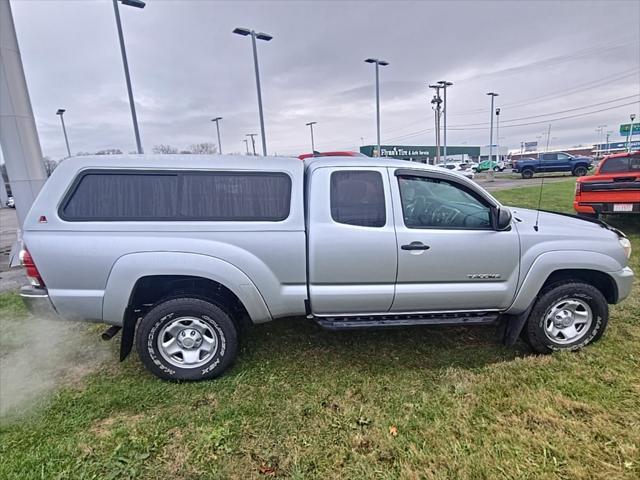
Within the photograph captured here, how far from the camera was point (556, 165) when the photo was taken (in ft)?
90.3

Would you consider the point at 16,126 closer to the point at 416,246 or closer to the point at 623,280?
the point at 416,246

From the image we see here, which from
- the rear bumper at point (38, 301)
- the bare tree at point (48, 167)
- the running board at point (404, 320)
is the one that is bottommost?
the running board at point (404, 320)

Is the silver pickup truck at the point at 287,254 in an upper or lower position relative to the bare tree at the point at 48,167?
lower

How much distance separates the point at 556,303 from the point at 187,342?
333cm

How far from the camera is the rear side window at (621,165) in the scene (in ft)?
25.2

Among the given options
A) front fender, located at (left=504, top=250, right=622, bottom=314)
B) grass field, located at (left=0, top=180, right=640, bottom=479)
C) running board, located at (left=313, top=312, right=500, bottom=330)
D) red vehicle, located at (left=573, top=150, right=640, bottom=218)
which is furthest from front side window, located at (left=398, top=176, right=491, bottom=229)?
red vehicle, located at (left=573, top=150, right=640, bottom=218)

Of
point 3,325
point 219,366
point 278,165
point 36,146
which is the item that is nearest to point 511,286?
point 278,165

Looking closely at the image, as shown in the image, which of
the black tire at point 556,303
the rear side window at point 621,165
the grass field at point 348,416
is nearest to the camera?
the grass field at point 348,416

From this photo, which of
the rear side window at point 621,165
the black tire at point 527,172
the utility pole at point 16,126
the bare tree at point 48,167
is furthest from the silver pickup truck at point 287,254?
the black tire at point 527,172

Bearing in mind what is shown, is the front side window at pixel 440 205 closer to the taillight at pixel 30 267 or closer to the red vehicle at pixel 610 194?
the taillight at pixel 30 267

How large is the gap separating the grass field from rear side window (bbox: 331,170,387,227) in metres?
1.36

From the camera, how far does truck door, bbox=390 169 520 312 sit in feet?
10.00

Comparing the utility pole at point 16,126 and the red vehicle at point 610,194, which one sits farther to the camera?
the red vehicle at point 610,194

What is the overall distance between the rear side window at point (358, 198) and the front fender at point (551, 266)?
4.65 feet
